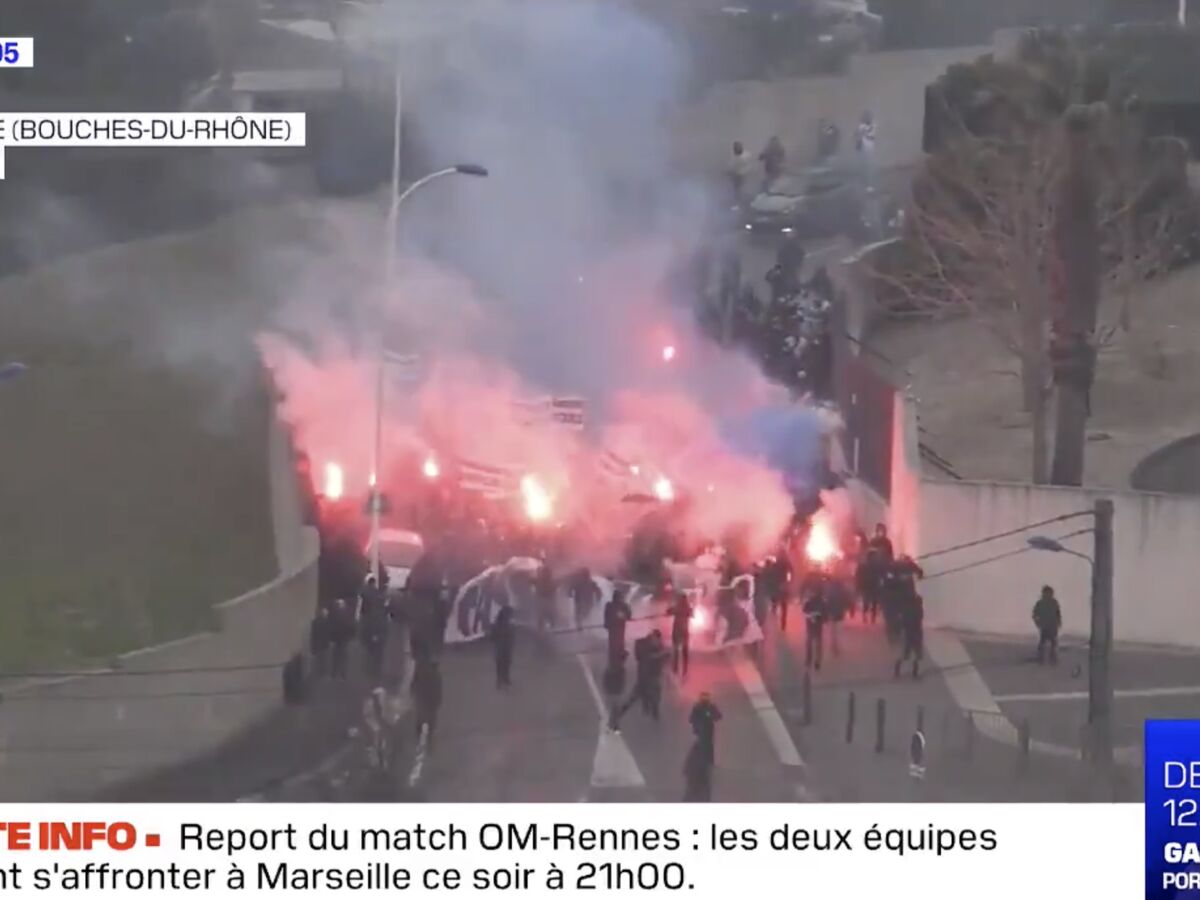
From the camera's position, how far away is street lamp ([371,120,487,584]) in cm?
465

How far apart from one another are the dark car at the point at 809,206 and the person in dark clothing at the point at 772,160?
0.01m

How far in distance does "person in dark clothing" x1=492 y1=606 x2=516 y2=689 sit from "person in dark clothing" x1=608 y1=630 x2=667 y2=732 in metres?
0.25

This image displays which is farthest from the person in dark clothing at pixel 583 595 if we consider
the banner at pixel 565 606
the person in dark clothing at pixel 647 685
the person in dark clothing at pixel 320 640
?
the person in dark clothing at pixel 320 640

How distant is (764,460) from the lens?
15.5ft

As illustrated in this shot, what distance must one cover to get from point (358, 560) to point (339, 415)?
320mm

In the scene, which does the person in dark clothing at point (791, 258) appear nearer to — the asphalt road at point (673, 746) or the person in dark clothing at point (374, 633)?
the asphalt road at point (673, 746)

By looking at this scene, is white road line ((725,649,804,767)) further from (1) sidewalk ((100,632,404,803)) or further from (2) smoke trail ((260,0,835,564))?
(1) sidewalk ((100,632,404,803))

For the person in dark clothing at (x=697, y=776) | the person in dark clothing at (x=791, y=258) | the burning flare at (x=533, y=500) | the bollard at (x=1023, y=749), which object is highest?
the person in dark clothing at (x=791, y=258)

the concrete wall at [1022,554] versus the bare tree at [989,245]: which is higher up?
the bare tree at [989,245]

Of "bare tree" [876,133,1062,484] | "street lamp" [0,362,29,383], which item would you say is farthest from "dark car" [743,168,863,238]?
"street lamp" [0,362,29,383]

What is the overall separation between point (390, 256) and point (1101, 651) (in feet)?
5.82
